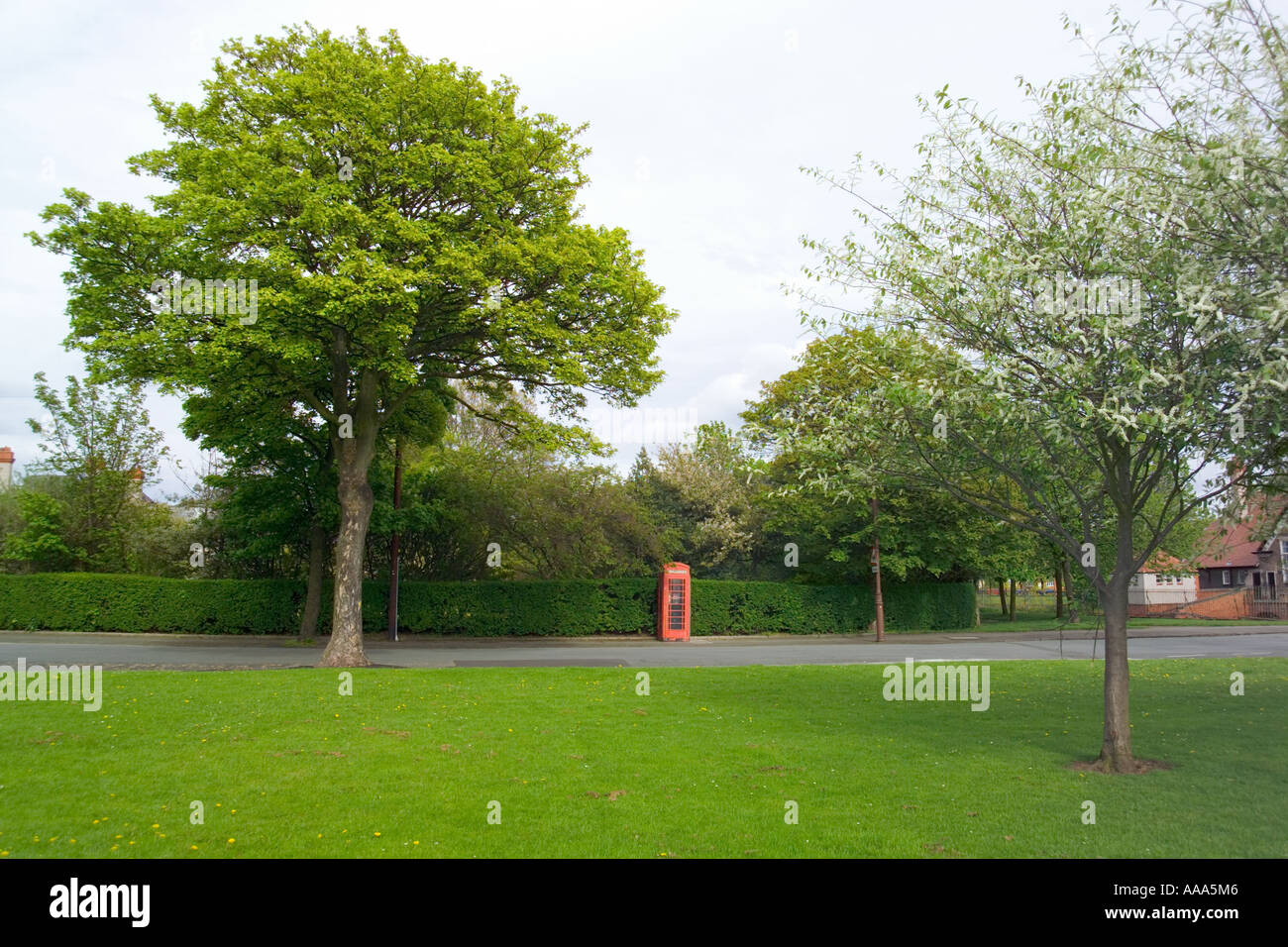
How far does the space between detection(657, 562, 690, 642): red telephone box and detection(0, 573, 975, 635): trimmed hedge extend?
0.82 metres

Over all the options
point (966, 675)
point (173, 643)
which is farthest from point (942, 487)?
point (173, 643)

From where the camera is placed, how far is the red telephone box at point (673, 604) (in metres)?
29.7

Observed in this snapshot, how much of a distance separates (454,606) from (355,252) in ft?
50.6

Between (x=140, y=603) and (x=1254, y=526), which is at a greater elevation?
(x=1254, y=526)

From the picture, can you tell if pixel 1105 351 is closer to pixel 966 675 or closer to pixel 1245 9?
pixel 1245 9

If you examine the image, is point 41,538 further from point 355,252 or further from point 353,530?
point 355,252

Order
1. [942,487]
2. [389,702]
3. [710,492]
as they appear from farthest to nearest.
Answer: [710,492] < [389,702] < [942,487]

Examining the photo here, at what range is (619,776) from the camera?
8.24 m

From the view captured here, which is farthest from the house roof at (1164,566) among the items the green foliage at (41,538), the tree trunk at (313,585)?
the green foliage at (41,538)

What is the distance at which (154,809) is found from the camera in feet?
22.6

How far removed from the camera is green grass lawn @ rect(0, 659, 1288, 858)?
6.32 metres

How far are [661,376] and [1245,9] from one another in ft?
48.5

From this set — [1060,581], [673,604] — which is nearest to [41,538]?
[673,604]

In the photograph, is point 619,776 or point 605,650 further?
point 605,650
